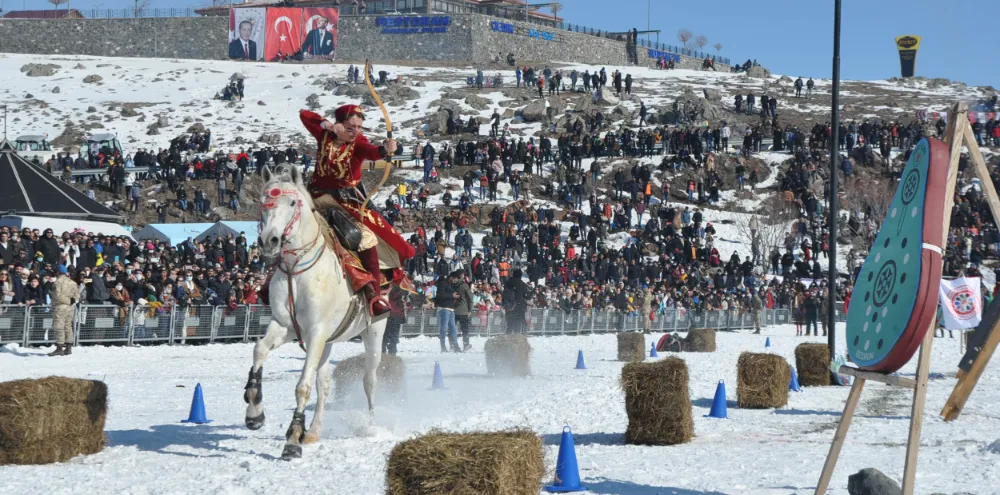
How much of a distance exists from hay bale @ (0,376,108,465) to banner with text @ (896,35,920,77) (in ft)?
389

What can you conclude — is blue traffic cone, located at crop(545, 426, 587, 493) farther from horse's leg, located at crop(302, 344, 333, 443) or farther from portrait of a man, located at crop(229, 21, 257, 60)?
portrait of a man, located at crop(229, 21, 257, 60)

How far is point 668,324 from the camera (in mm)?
40094

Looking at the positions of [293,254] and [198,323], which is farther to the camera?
[198,323]

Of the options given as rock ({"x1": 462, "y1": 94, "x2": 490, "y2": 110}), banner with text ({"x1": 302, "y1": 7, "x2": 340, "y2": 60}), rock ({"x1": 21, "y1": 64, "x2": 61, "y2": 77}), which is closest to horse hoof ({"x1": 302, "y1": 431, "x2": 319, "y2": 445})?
rock ({"x1": 462, "y1": 94, "x2": 490, "y2": 110})

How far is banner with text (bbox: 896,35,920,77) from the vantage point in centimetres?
11675

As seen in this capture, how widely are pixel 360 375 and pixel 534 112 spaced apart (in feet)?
211

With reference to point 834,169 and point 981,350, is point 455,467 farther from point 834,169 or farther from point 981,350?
point 834,169

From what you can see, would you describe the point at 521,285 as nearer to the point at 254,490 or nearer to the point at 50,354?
the point at 50,354

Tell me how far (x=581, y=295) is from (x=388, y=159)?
26576mm

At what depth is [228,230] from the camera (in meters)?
37.3

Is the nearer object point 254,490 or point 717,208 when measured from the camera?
point 254,490

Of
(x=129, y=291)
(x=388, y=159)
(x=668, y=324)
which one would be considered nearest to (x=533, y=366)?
(x=129, y=291)

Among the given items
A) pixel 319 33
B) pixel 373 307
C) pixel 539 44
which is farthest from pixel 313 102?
pixel 373 307

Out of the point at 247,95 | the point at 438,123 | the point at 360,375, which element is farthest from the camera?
the point at 247,95
